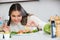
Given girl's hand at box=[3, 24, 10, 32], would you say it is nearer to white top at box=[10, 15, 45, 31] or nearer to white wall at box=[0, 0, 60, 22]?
white top at box=[10, 15, 45, 31]

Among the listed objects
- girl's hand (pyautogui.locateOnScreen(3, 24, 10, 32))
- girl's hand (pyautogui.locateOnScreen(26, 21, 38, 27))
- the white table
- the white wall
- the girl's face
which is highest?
the white wall

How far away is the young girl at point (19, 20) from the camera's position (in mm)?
1409

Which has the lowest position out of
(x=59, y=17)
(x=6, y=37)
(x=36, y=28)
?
(x=6, y=37)

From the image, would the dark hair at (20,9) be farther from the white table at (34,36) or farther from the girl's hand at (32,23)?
the white table at (34,36)

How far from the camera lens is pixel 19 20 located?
56.4 inches

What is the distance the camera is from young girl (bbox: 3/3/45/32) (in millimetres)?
1409

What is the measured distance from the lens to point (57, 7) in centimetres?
139

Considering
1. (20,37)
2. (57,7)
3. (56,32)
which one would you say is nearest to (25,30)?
(20,37)

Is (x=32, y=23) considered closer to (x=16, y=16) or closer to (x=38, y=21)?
(x=38, y=21)

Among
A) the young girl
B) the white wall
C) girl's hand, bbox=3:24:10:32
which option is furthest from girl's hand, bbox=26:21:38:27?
girl's hand, bbox=3:24:10:32

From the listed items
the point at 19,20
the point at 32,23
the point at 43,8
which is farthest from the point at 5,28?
the point at 43,8

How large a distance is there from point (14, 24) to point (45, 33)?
1.28ft

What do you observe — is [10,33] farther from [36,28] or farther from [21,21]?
[36,28]

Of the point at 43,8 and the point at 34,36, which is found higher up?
the point at 43,8
